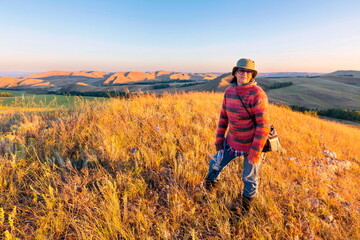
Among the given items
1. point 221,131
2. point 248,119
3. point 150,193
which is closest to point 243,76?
point 248,119

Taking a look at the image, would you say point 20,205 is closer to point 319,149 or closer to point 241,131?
point 241,131

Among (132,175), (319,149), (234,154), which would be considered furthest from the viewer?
(319,149)

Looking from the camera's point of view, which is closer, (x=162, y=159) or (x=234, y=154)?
(x=234, y=154)

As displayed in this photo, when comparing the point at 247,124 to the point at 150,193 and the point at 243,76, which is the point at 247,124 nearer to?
the point at 243,76

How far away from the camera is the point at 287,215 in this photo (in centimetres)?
217

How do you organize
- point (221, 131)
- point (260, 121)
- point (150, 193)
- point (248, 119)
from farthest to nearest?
point (221, 131) → point (150, 193) → point (248, 119) → point (260, 121)

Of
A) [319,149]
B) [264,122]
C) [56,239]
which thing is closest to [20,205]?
[56,239]

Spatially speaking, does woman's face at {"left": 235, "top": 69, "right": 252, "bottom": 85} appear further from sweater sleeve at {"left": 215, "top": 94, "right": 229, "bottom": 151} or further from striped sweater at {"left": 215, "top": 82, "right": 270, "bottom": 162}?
sweater sleeve at {"left": 215, "top": 94, "right": 229, "bottom": 151}

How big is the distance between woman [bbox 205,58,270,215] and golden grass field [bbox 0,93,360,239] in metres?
0.34

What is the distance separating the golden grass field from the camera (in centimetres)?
183

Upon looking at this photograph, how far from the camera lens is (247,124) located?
212 centimetres

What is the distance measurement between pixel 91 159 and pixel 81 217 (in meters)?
1.12

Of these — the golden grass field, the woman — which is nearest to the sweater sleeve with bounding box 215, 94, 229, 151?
the woman

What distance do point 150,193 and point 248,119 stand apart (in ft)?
5.30
